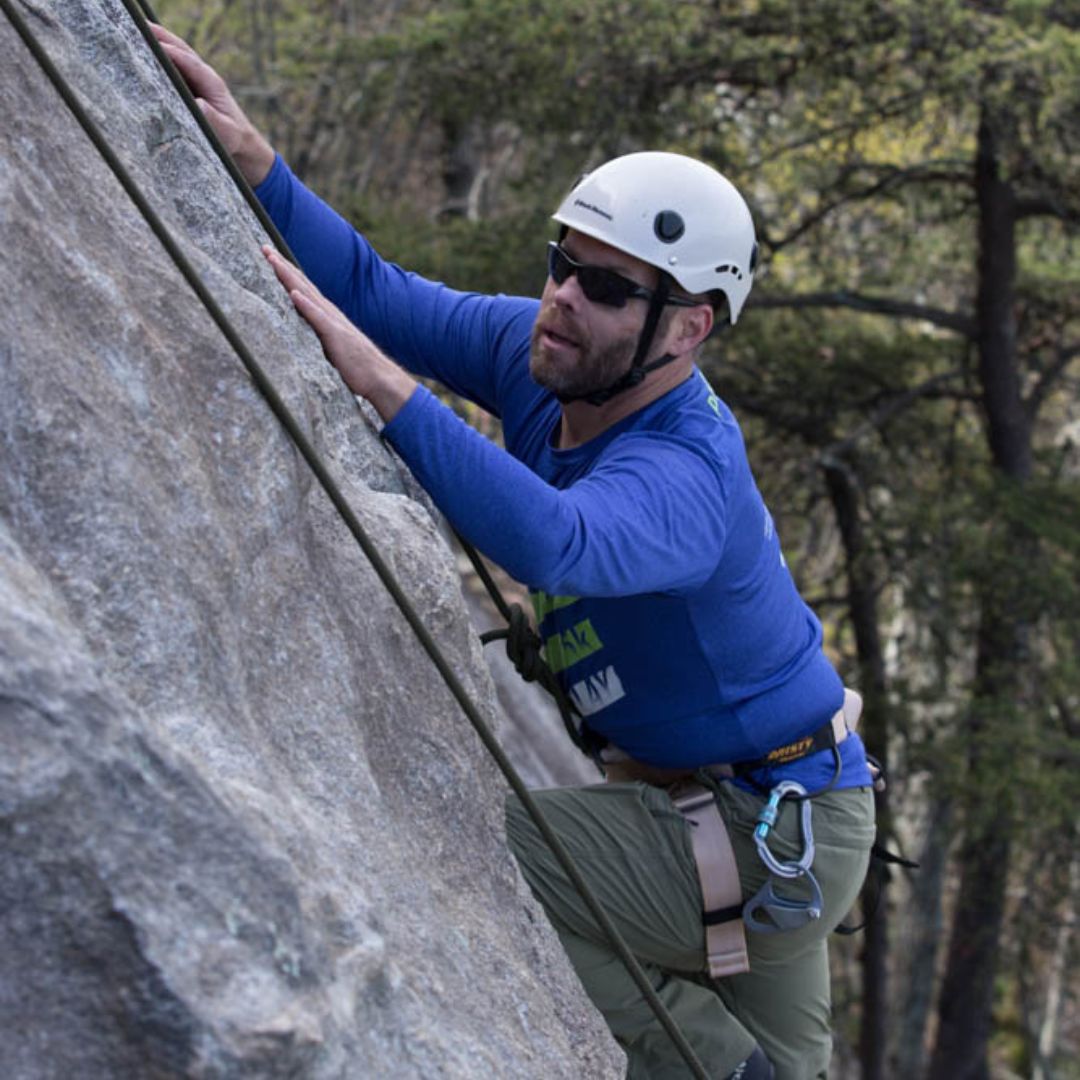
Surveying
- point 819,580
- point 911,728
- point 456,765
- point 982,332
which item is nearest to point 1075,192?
point 982,332

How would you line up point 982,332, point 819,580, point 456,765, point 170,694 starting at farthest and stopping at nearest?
point 819,580 < point 982,332 < point 456,765 < point 170,694

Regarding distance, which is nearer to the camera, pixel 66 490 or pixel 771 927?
pixel 66 490

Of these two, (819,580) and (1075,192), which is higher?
(1075,192)

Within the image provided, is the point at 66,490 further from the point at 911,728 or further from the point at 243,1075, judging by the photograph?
the point at 911,728

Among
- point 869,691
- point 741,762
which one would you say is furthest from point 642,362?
point 869,691

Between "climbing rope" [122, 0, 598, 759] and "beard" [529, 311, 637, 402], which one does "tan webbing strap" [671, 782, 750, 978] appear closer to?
"climbing rope" [122, 0, 598, 759]

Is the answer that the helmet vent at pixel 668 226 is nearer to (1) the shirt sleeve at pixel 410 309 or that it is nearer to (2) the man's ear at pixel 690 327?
(2) the man's ear at pixel 690 327

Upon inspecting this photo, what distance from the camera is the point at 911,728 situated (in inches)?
390

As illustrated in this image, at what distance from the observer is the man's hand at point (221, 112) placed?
11.1 feet

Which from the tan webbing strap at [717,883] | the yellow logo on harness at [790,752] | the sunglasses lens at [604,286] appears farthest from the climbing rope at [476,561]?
the sunglasses lens at [604,286]

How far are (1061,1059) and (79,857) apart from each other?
48.8 ft

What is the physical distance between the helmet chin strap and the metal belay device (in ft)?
3.00

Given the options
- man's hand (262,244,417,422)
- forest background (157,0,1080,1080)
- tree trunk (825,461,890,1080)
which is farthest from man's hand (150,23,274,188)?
tree trunk (825,461,890,1080)

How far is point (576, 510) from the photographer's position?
9.47 feet
